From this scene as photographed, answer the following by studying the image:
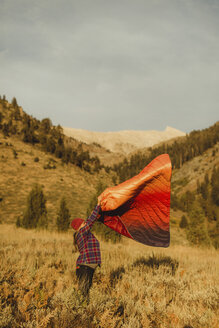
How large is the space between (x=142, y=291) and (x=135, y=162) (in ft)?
367

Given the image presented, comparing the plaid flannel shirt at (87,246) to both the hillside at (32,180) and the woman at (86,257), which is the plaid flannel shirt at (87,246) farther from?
the hillside at (32,180)

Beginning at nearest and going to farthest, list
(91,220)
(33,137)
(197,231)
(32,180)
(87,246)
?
(91,220), (87,246), (197,231), (32,180), (33,137)

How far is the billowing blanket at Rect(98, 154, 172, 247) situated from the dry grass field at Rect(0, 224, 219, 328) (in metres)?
1.10

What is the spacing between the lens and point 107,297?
3355mm

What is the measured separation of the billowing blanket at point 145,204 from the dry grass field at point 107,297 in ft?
3.61

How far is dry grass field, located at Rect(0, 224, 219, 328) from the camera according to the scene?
8.54 feet

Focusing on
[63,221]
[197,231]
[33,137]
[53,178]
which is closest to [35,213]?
[63,221]

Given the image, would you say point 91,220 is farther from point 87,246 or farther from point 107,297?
point 107,297

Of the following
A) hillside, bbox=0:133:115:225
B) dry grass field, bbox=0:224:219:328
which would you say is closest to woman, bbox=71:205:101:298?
dry grass field, bbox=0:224:219:328

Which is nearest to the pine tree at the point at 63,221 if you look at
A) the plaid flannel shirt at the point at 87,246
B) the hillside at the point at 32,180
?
the hillside at the point at 32,180

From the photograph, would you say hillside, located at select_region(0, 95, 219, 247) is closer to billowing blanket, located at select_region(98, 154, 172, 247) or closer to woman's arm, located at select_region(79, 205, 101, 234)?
woman's arm, located at select_region(79, 205, 101, 234)

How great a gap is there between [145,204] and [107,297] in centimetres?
187

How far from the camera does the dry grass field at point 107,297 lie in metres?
2.60

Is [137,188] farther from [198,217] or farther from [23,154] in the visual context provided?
[23,154]
